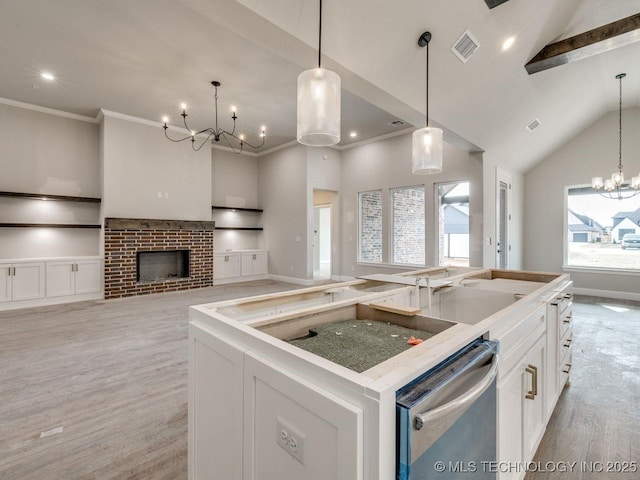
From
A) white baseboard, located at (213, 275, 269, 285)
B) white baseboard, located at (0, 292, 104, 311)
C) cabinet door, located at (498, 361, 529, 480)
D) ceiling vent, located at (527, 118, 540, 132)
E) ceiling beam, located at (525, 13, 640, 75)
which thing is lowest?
white baseboard, located at (0, 292, 104, 311)

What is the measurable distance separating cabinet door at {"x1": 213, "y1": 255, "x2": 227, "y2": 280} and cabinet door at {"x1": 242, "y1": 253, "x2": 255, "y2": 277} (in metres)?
0.53

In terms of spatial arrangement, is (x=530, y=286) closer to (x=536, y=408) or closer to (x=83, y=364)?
(x=536, y=408)

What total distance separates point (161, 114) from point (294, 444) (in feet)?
21.5

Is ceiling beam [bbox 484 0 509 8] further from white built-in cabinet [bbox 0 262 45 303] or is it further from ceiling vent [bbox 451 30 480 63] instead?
white built-in cabinet [bbox 0 262 45 303]

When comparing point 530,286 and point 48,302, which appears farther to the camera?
point 48,302

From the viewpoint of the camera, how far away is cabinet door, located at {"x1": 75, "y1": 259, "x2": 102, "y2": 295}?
559 cm

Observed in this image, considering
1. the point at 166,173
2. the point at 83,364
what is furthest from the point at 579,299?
the point at 166,173

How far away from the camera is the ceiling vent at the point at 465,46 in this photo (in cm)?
287

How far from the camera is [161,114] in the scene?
5898 mm

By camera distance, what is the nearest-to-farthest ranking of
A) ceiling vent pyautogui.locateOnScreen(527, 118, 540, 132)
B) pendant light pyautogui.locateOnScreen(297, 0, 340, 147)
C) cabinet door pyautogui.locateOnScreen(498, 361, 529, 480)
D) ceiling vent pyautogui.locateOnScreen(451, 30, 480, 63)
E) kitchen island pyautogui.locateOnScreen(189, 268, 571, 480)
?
kitchen island pyautogui.locateOnScreen(189, 268, 571, 480) → cabinet door pyautogui.locateOnScreen(498, 361, 529, 480) → pendant light pyautogui.locateOnScreen(297, 0, 340, 147) → ceiling vent pyautogui.locateOnScreen(451, 30, 480, 63) → ceiling vent pyautogui.locateOnScreen(527, 118, 540, 132)

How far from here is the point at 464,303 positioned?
7.75ft

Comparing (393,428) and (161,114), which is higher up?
(161,114)

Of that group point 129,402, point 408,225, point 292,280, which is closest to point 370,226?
point 408,225

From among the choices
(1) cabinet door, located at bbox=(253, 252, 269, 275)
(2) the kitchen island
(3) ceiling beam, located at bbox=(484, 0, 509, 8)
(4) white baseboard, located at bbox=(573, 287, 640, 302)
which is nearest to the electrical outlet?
(2) the kitchen island
